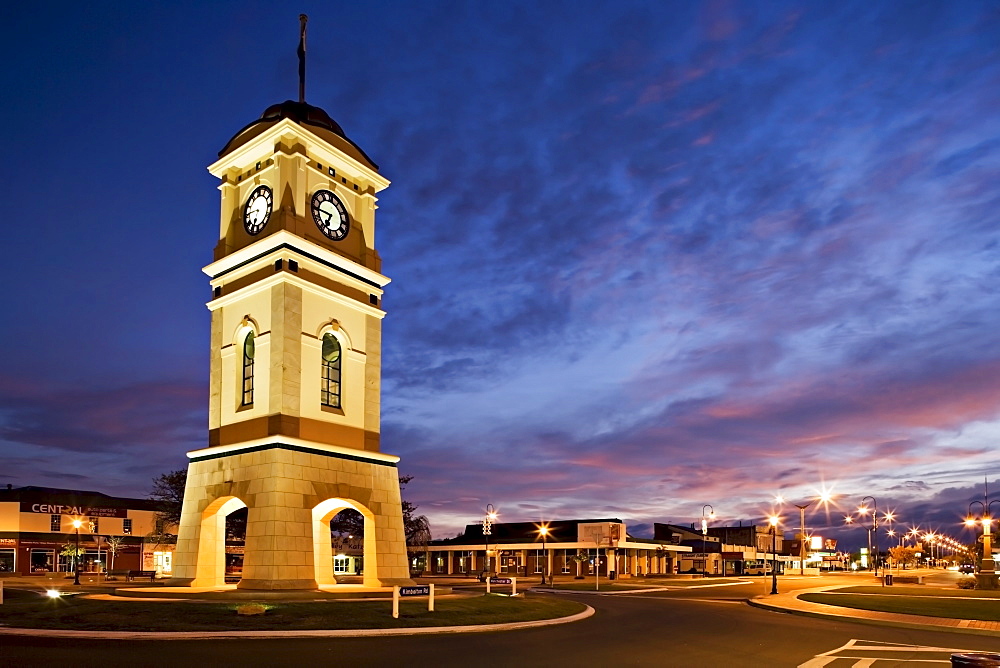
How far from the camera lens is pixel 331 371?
Answer: 34000mm

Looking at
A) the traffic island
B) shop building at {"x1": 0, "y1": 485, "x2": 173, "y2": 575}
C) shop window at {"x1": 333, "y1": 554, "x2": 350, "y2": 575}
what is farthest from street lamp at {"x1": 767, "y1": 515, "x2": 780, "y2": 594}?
shop building at {"x1": 0, "y1": 485, "x2": 173, "y2": 575}

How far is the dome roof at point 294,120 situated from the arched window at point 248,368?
8.32m

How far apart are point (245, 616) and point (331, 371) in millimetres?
13237

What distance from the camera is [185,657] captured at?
54.5 feet

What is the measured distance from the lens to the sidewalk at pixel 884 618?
82.4 feet

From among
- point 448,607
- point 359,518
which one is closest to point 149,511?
point 359,518

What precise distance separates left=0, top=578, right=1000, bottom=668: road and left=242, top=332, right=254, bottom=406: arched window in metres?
14.3

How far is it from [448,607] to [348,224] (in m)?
16.5

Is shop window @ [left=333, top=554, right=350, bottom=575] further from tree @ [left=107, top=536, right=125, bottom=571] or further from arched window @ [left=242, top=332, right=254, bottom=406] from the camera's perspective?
arched window @ [left=242, top=332, right=254, bottom=406]

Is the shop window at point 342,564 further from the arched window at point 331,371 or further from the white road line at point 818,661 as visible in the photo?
the white road line at point 818,661

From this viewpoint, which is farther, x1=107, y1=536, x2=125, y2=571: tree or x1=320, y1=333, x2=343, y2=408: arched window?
x1=107, y1=536, x2=125, y2=571: tree

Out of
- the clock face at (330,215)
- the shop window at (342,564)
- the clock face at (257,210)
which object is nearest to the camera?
the clock face at (257,210)

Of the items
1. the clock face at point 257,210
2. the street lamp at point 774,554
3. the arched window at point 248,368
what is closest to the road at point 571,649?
the arched window at point 248,368

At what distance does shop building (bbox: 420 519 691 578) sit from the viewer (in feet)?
289
